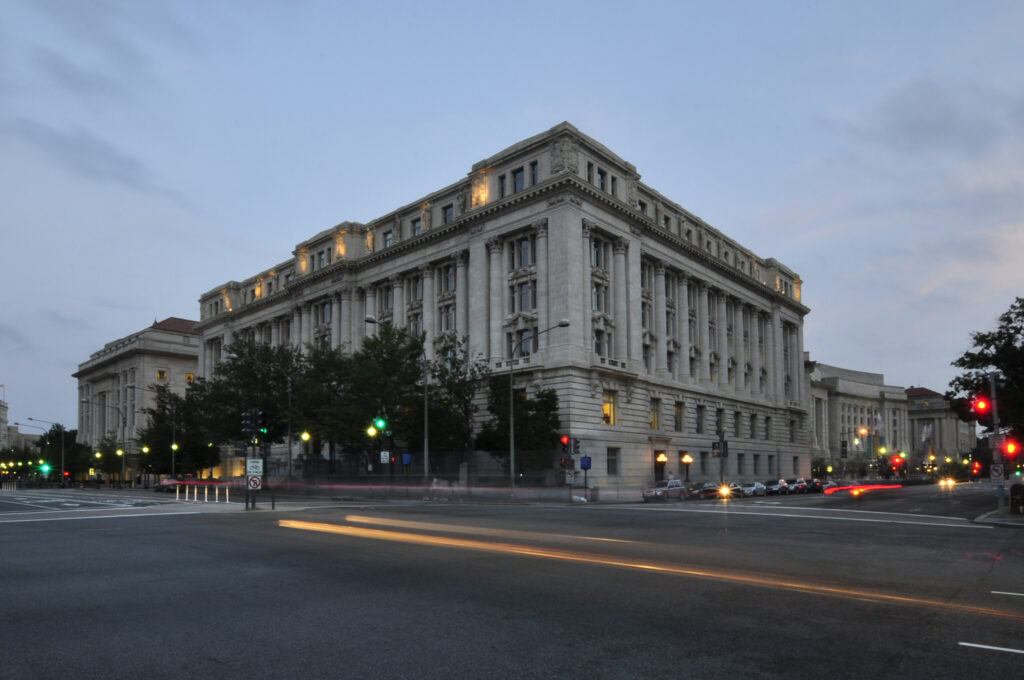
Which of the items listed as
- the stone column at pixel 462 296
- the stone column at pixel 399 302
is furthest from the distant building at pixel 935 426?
the stone column at pixel 462 296

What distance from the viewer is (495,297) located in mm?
61375

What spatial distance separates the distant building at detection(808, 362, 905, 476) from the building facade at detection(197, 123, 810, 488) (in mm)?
58493

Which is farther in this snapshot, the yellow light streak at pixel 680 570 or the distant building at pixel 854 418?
the distant building at pixel 854 418

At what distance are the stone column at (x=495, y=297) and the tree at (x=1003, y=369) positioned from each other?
31944mm

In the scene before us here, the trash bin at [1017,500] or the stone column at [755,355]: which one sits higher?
the stone column at [755,355]

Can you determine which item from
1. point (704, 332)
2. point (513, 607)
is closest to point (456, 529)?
point (513, 607)

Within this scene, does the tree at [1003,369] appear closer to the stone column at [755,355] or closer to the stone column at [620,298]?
the stone column at [620,298]

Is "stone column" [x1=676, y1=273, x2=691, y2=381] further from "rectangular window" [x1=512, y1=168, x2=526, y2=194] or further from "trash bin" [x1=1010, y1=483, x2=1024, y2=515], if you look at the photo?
"trash bin" [x1=1010, y1=483, x2=1024, y2=515]

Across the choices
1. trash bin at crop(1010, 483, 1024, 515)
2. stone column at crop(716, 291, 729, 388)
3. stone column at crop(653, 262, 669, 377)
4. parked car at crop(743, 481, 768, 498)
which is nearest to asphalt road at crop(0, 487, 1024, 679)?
trash bin at crop(1010, 483, 1024, 515)

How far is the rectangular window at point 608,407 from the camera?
59.0 meters

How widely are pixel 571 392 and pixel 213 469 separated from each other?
68.3m

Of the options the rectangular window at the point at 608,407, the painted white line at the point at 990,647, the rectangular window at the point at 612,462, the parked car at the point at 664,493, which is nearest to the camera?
the painted white line at the point at 990,647

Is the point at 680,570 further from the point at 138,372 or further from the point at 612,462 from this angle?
the point at 138,372

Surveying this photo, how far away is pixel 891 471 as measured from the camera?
457 ft
